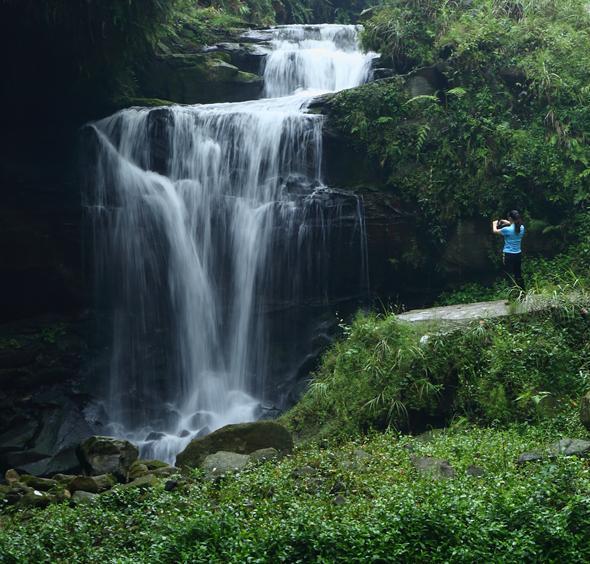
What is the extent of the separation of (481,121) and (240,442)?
30.1 feet

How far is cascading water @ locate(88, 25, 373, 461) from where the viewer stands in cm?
1420

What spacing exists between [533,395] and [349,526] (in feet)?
14.8

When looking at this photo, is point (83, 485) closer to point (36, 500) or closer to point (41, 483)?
point (36, 500)

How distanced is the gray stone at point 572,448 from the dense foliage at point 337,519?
0.96ft

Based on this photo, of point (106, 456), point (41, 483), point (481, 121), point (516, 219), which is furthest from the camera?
point (481, 121)

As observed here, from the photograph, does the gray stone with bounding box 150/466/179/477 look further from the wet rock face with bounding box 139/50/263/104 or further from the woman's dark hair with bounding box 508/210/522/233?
the wet rock face with bounding box 139/50/263/104

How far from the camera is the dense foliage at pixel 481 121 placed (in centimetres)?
1463

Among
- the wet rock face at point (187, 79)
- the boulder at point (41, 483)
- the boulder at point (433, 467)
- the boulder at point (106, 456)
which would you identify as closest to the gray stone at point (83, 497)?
the boulder at point (41, 483)

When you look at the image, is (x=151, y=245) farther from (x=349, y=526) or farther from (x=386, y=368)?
(x=349, y=526)

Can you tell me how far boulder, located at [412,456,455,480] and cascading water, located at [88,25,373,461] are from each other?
609cm

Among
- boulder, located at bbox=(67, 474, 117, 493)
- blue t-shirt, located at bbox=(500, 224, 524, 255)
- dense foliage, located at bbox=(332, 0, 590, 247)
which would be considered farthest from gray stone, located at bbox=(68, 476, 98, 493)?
dense foliage, located at bbox=(332, 0, 590, 247)

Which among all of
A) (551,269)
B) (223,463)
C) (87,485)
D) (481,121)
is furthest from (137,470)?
(481,121)

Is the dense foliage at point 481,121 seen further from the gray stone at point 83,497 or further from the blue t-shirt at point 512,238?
the gray stone at point 83,497

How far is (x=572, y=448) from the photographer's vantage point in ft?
24.3
